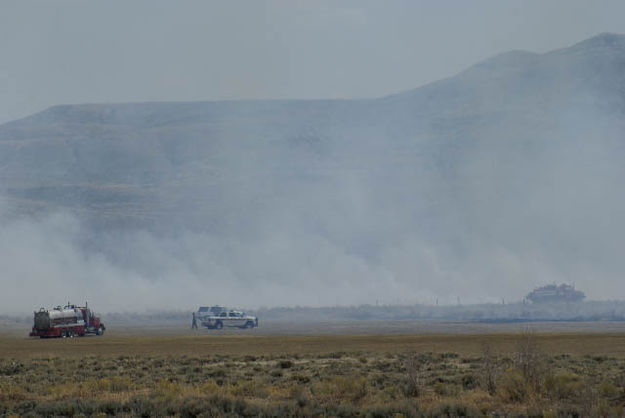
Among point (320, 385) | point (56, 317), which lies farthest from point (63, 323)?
point (320, 385)

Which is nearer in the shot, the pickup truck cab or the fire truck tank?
the fire truck tank

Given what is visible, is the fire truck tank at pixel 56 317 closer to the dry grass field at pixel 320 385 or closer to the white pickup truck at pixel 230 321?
the white pickup truck at pixel 230 321

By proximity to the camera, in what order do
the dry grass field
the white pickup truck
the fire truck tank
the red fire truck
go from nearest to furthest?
the dry grass field
the red fire truck
the fire truck tank
the white pickup truck

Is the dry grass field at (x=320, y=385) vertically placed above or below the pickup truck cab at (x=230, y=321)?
below

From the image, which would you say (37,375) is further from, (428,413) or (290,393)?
(428,413)

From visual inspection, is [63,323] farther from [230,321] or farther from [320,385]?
[320,385]

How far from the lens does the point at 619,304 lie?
596 ft

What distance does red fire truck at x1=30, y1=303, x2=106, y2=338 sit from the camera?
9438cm

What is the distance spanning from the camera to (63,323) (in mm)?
96438

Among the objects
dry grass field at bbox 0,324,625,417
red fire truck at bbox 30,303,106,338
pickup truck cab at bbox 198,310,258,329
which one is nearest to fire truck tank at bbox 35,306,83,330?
red fire truck at bbox 30,303,106,338

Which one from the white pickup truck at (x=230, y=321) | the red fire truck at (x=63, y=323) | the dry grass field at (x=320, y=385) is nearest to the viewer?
the dry grass field at (x=320, y=385)

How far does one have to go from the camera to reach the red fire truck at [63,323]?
9438cm

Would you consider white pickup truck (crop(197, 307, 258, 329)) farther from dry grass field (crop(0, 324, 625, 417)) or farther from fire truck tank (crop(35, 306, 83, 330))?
dry grass field (crop(0, 324, 625, 417))

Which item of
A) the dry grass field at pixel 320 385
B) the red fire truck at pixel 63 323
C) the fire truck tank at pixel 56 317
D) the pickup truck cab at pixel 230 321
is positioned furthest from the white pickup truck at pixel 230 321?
the dry grass field at pixel 320 385
